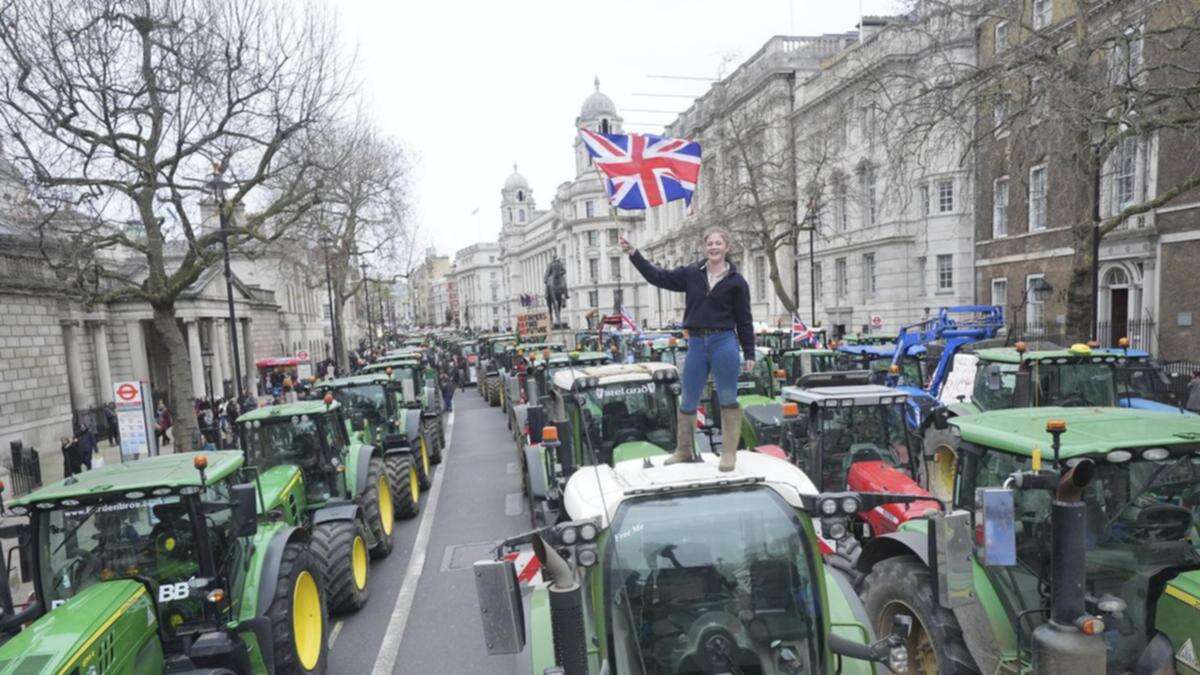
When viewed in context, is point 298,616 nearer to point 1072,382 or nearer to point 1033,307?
point 1072,382

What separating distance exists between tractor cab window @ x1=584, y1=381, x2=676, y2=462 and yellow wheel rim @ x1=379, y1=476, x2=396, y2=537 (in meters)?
3.64

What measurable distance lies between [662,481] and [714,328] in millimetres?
1467

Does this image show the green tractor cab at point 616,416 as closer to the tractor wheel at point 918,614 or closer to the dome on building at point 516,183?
the tractor wheel at point 918,614

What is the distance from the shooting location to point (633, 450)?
8.00 m

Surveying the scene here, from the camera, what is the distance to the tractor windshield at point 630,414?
8203mm

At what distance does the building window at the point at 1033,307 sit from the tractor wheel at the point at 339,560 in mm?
24861

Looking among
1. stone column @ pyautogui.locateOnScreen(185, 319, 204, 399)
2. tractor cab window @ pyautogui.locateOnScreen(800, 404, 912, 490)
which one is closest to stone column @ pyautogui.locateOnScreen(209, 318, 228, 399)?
stone column @ pyautogui.locateOnScreen(185, 319, 204, 399)

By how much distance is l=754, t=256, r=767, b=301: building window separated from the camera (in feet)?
139

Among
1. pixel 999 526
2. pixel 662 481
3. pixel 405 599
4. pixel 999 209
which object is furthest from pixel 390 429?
pixel 999 209

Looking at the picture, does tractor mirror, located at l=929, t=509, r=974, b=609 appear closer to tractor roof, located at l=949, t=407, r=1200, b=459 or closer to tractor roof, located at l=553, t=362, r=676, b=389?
tractor roof, located at l=949, t=407, r=1200, b=459

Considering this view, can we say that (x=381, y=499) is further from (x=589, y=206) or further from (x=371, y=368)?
(x=589, y=206)

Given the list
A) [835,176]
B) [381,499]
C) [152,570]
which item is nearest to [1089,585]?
[152,570]

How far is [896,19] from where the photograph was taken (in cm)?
1535

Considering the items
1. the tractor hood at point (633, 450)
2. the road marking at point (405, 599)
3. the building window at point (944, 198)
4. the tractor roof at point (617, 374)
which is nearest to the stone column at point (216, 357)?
the road marking at point (405, 599)
